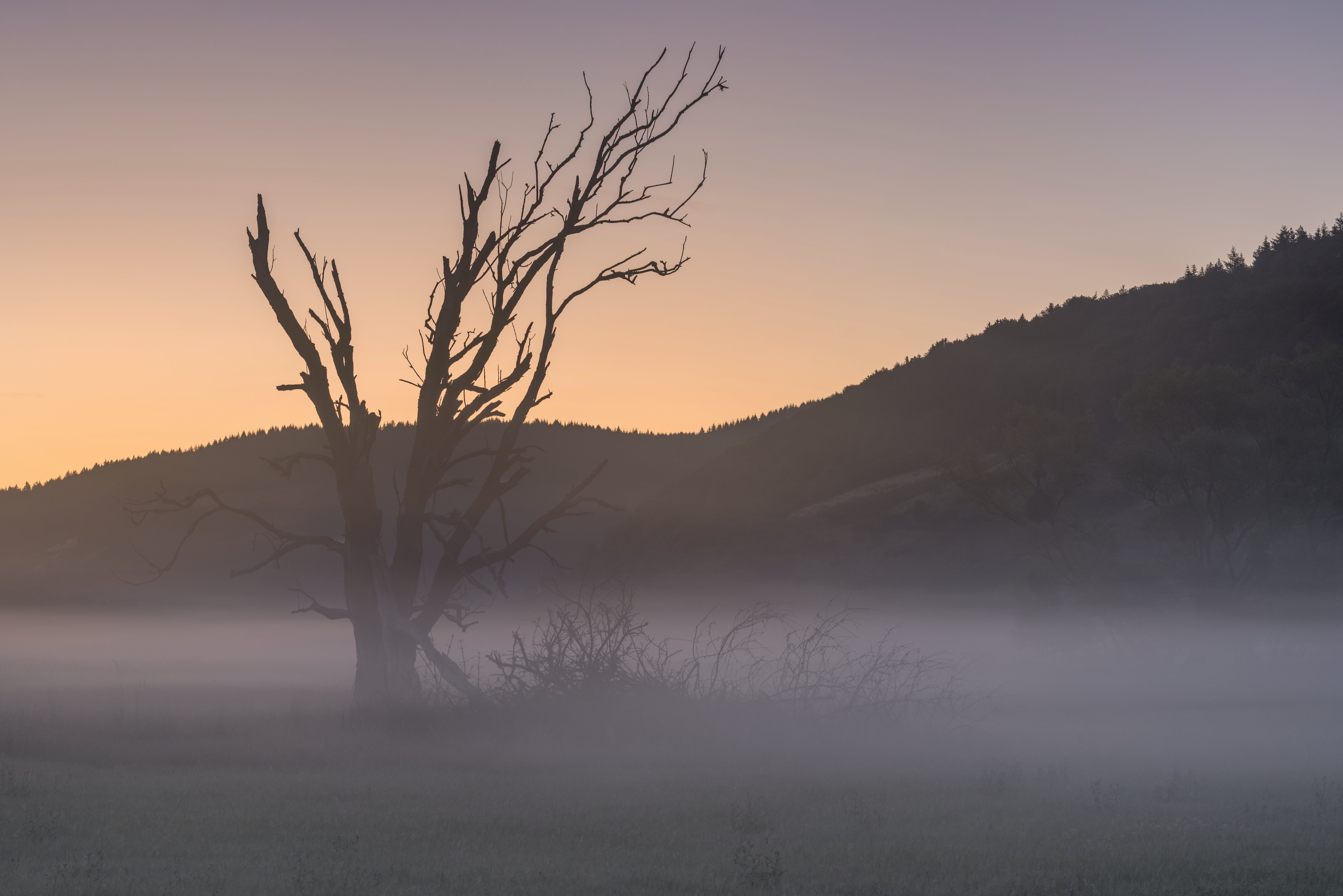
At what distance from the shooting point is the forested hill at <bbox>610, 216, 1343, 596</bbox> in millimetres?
75312

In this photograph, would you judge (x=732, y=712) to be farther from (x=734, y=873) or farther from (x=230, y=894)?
(x=230, y=894)

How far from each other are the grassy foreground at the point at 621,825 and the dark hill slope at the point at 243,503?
79.3 metres

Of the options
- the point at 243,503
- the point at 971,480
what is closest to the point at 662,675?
the point at 971,480

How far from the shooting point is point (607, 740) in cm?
Answer: 1551

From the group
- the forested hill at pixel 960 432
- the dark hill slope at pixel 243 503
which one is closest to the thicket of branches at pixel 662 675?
the forested hill at pixel 960 432

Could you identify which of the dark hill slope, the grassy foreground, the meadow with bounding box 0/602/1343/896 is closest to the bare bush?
the meadow with bounding box 0/602/1343/896

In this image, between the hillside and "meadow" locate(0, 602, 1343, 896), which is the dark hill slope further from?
"meadow" locate(0, 602, 1343, 896)

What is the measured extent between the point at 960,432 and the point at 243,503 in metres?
86.2

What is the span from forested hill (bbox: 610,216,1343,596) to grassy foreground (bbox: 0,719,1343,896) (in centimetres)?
3500

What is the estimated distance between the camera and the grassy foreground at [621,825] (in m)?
8.04

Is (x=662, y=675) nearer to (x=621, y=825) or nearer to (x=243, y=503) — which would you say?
(x=621, y=825)

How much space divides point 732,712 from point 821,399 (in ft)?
390

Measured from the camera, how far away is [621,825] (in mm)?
10070

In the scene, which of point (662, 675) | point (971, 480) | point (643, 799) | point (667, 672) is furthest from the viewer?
point (971, 480)
